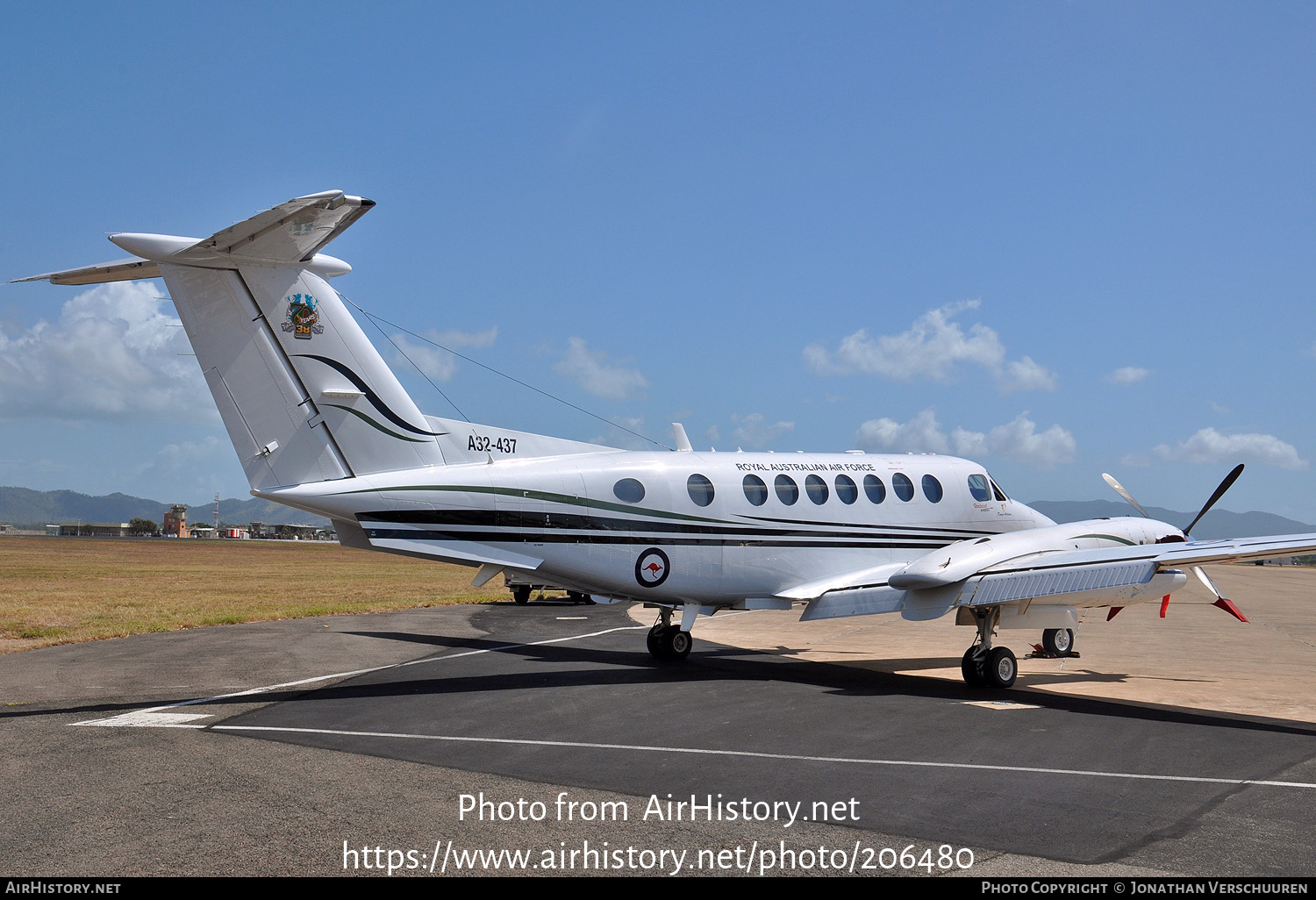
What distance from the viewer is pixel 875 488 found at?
56.6 feet

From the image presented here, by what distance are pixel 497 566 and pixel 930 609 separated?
626cm

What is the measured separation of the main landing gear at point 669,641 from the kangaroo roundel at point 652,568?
2324 millimetres

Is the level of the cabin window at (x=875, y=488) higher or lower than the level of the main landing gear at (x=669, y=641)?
higher

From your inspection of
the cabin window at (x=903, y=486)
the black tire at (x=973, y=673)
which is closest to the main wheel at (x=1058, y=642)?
the cabin window at (x=903, y=486)

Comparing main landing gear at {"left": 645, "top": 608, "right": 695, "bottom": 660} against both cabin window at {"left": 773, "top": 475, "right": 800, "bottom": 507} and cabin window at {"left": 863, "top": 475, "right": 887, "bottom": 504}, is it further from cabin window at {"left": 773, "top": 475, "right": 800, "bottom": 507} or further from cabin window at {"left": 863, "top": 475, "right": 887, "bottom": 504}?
cabin window at {"left": 863, "top": 475, "right": 887, "bottom": 504}

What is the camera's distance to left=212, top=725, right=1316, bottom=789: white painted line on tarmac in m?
Result: 8.82

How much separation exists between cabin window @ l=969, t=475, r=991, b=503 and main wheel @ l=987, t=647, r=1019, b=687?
14.0 ft

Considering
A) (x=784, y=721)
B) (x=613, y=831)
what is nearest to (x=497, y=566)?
(x=784, y=721)

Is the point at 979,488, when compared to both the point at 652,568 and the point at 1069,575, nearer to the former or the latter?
the point at 1069,575

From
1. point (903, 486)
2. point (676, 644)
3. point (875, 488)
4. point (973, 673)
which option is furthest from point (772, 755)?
point (903, 486)

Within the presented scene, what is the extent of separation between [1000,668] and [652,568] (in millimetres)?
5379

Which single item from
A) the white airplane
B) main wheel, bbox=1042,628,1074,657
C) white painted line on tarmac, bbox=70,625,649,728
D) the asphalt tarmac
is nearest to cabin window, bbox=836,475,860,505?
the white airplane

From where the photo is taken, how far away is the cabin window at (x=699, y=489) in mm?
15656

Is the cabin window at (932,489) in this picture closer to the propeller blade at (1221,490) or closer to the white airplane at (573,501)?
the white airplane at (573,501)
